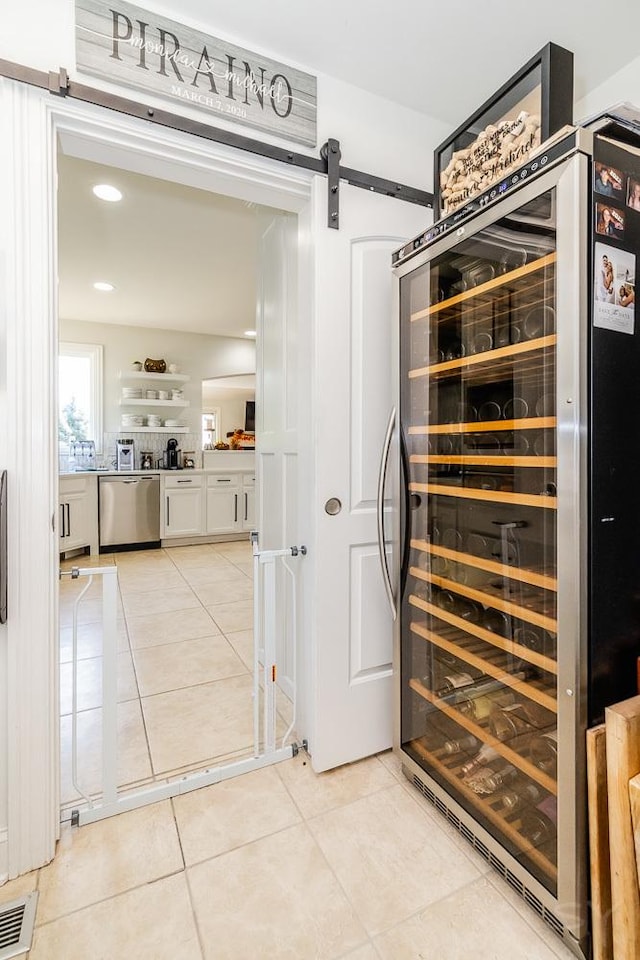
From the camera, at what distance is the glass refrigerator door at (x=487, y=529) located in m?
1.20

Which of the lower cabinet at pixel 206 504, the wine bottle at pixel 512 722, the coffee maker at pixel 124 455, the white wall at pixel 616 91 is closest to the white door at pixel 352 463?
the wine bottle at pixel 512 722

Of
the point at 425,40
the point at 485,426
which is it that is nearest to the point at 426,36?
the point at 425,40

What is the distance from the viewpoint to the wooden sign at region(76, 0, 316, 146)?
139 centimetres

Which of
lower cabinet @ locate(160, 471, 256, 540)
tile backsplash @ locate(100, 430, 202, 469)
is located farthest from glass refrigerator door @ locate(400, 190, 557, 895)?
tile backsplash @ locate(100, 430, 202, 469)

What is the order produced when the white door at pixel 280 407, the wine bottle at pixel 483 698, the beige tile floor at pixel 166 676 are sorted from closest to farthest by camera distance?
the wine bottle at pixel 483 698
the beige tile floor at pixel 166 676
the white door at pixel 280 407

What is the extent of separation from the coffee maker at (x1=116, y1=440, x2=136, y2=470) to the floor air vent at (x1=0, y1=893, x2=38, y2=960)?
200 inches

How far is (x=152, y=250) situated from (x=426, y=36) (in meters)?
2.77

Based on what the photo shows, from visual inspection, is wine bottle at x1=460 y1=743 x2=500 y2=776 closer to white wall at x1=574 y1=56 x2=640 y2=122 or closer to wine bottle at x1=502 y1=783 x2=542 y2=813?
wine bottle at x1=502 y1=783 x2=542 y2=813

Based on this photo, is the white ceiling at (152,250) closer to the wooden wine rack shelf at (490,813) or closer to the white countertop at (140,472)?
the white countertop at (140,472)

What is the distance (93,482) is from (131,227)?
3013 millimetres

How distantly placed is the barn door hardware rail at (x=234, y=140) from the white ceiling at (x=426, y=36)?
301mm

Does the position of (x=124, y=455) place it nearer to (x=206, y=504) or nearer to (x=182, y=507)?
(x=182, y=507)

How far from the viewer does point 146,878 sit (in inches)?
53.6

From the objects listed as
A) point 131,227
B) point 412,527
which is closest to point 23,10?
point 412,527
